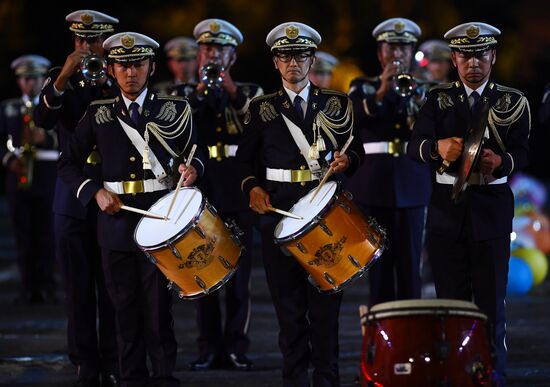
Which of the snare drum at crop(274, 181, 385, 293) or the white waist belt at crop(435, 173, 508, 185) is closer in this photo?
the snare drum at crop(274, 181, 385, 293)

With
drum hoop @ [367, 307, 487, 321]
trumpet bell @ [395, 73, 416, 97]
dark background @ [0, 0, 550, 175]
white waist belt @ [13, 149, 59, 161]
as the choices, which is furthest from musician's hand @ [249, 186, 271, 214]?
dark background @ [0, 0, 550, 175]

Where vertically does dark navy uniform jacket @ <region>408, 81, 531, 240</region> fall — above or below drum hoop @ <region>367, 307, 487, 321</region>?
above

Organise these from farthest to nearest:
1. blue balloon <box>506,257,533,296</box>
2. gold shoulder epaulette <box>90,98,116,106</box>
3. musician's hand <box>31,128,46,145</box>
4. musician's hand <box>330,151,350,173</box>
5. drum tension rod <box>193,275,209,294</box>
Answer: musician's hand <box>31,128,46,145</box> < blue balloon <box>506,257,533,296</box> < gold shoulder epaulette <box>90,98,116,106</box> < musician's hand <box>330,151,350,173</box> < drum tension rod <box>193,275,209,294</box>

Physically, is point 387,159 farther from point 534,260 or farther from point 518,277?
point 534,260

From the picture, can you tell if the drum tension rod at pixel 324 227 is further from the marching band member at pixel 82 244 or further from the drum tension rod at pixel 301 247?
the marching band member at pixel 82 244

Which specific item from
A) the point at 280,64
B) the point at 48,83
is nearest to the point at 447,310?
the point at 280,64

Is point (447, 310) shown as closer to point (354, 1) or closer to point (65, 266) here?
point (65, 266)

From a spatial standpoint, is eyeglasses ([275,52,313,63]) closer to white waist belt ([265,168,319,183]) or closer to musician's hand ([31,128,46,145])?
white waist belt ([265,168,319,183])

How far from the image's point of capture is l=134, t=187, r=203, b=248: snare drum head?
8812mm

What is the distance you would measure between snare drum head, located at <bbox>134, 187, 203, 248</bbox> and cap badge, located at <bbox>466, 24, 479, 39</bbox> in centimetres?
203

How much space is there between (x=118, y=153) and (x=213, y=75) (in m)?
1.72

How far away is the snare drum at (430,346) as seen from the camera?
781 centimetres

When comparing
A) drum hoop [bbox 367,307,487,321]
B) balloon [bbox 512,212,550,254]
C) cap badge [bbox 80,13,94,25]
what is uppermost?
cap badge [bbox 80,13,94,25]

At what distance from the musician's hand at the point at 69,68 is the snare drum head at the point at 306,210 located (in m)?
1.93
